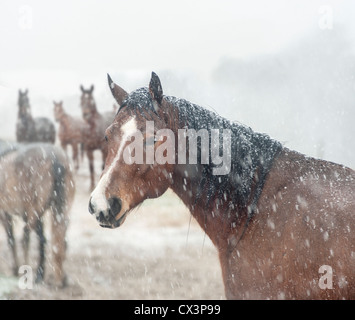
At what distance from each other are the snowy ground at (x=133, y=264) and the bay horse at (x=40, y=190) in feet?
1.75

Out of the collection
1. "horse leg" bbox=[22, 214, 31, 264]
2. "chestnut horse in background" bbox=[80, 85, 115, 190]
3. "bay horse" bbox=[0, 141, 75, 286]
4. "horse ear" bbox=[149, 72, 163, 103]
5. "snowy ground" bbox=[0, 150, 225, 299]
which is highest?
"chestnut horse in background" bbox=[80, 85, 115, 190]

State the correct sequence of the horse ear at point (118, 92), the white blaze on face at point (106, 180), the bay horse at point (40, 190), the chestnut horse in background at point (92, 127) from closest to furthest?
the white blaze on face at point (106, 180), the horse ear at point (118, 92), the bay horse at point (40, 190), the chestnut horse in background at point (92, 127)

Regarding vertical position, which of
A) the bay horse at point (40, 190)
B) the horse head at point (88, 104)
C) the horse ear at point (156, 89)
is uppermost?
the horse head at point (88, 104)

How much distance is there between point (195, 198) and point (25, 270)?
165 inches

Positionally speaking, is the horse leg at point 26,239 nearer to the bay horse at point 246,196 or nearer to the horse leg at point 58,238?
the horse leg at point 58,238

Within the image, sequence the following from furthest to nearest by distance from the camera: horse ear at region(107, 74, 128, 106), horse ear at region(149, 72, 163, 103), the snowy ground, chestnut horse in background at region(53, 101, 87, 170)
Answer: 1. chestnut horse in background at region(53, 101, 87, 170)
2. the snowy ground
3. horse ear at region(107, 74, 128, 106)
4. horse ear at region(149, 72, 163, 103)

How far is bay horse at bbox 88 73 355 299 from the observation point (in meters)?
1.89

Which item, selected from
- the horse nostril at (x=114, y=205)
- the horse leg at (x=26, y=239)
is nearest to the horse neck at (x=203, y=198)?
the horse nostril at (x=114, y=205)

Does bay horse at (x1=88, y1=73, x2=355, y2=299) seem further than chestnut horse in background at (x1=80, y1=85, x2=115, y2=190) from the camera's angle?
No

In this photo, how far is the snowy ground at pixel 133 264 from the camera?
5.46 meters

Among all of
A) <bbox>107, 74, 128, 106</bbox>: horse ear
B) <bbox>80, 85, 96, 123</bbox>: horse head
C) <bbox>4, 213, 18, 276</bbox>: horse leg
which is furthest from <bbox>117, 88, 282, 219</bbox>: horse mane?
<bbox>80, 85, 96, 123</bbox>: horse head

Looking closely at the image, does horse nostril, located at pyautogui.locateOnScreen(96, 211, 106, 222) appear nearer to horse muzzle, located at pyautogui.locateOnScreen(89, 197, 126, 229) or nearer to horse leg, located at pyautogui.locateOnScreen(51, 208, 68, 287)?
horse muzzle, located at pyautogui.locateOnScreen(89, 197, 126, 229)

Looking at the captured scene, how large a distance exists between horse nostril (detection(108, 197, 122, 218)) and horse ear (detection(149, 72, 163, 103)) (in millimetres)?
643

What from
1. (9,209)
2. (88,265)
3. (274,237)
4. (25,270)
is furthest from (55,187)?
(274,237)
